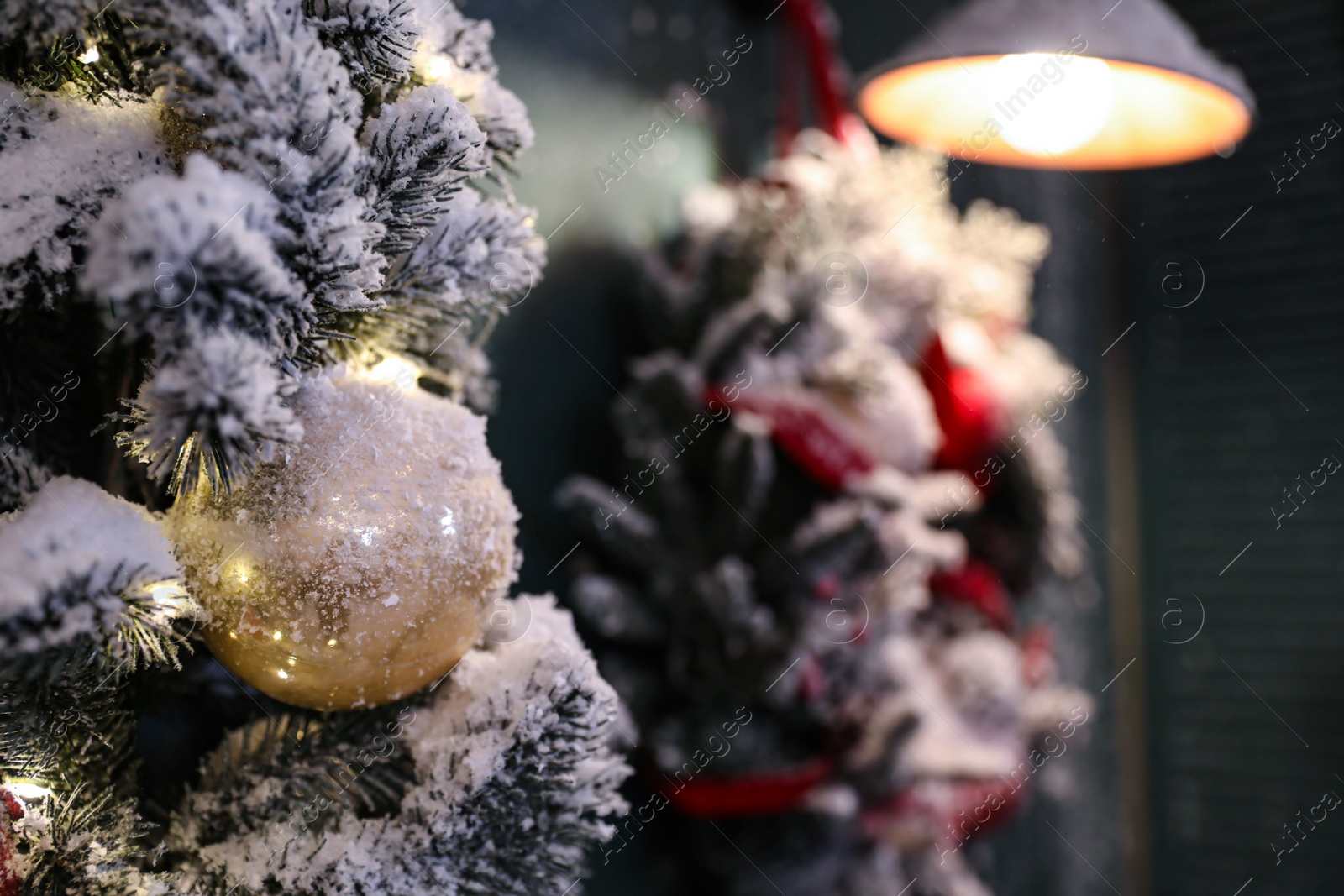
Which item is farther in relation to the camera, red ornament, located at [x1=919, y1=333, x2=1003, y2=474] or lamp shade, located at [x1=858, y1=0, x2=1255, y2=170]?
red ornament, located at [x1=919, y1=333, x2=1003, y2=474]

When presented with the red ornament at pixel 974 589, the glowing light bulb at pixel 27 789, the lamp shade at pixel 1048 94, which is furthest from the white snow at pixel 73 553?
the red ornament at pixel 974 589

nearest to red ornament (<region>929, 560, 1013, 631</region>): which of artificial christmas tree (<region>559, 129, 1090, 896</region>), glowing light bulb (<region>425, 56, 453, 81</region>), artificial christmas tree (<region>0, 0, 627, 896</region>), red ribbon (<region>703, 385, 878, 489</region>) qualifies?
artificial christmas tree (<region>559, 129, 1090, 896</region>)

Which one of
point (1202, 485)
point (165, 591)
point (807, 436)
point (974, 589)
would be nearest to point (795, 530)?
point (807, 436)

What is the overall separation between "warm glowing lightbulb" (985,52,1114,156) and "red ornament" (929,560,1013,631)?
0.51 meters

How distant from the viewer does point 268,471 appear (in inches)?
16.6

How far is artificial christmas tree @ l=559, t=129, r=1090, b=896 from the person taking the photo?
34.6 inches

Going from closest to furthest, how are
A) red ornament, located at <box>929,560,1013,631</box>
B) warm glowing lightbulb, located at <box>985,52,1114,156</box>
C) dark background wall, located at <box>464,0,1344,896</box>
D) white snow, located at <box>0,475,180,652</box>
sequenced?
white snow, located at <box>0,475,180,652</box>
warm glowing lightbulb, located at <box>985,52,1114,156</box>
red ornament, located at <box>929,560,1013,631</box>
dark background wall, located at <box>464,0,1344,896</box>

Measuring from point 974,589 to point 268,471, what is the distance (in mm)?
952

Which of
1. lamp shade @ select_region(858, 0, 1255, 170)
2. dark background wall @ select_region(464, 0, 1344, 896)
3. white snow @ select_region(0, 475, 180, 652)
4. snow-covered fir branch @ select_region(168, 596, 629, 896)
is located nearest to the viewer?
white snow @ select_region(0, 475, 180, 652)

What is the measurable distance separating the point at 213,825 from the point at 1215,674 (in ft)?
6.70

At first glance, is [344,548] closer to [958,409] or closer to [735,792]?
[735,792]

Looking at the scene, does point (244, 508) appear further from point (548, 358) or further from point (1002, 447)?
point (1002, 447)

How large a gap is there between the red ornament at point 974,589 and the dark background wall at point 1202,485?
62cm

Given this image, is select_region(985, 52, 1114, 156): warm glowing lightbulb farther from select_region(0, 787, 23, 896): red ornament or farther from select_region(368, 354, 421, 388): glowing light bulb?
select_region(0, 787, 23, 896): red ornament
